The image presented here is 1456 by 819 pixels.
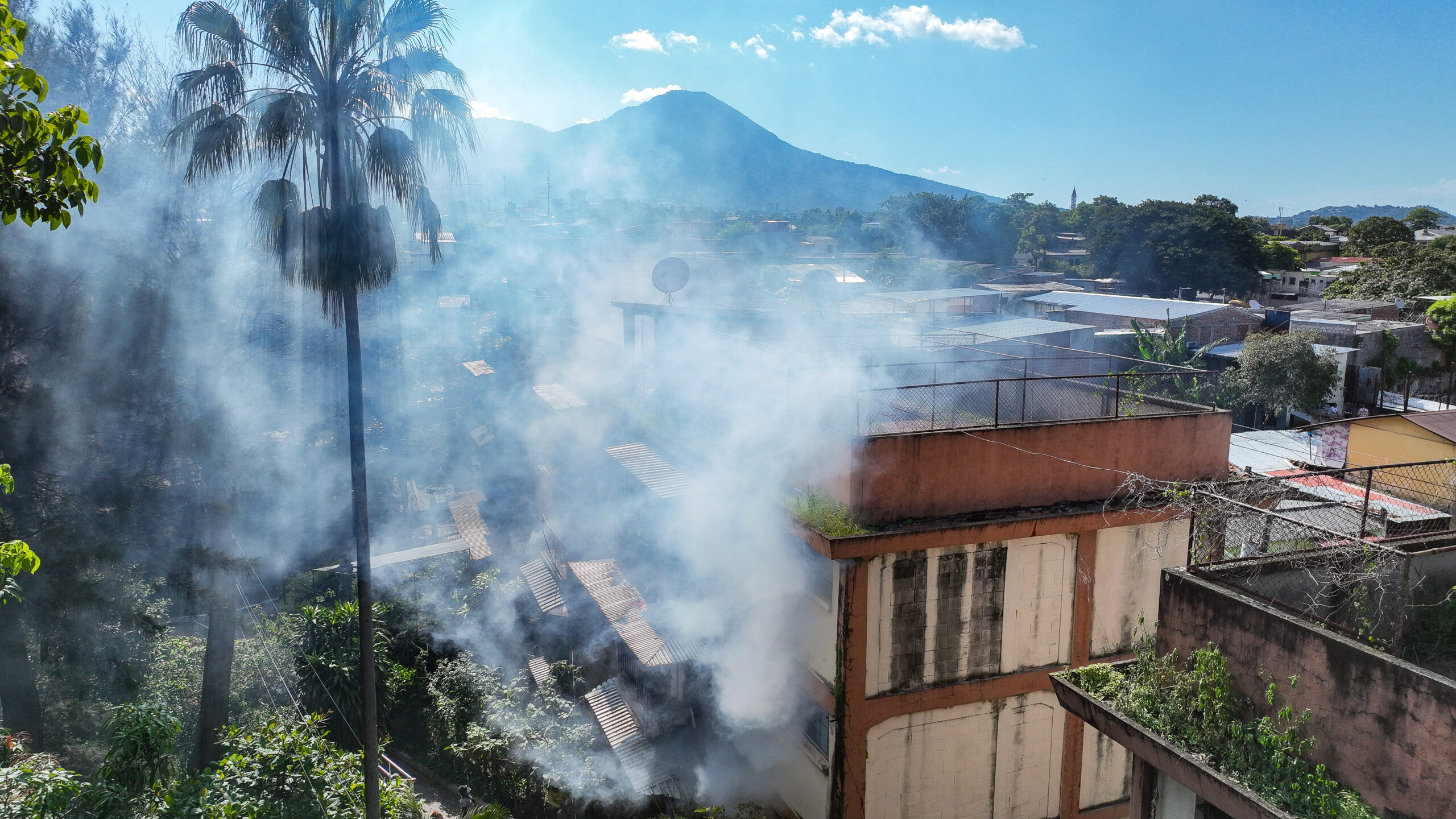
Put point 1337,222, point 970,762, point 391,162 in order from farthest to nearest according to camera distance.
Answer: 1. point 1337,222
2. point 970,762
3. point 391,162

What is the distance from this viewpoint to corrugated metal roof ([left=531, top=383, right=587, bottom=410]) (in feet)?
55.4

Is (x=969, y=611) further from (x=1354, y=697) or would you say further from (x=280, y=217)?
(x=280, y=217)

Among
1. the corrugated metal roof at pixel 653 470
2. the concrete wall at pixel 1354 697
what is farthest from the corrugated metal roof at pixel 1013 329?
the concrete wall at pixel 1354 697

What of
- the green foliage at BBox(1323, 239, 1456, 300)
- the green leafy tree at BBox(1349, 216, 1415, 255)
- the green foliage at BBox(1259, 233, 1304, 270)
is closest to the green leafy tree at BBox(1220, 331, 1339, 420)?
the green foliage at BBox(1323, 239, 1456, 300)

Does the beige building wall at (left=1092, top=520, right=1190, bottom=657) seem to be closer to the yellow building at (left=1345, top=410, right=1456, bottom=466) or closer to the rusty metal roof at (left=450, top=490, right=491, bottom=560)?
the yellow building at (left=1345, top=410, right=1456, bottom=466)

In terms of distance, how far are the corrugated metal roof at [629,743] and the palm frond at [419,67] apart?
8690mm

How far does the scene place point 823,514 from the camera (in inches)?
358

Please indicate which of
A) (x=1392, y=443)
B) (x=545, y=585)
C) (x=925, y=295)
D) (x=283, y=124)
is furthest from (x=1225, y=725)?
(x=925, y=295)

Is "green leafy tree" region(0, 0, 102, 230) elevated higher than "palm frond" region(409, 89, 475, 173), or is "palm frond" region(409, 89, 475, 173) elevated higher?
"palm frond" region(409, 89, 475, 173)

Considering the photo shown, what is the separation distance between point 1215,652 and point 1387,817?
1.28 m

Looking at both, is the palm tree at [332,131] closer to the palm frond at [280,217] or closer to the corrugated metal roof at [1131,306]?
the palm frond at [280,217]

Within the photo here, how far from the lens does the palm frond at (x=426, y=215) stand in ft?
28.3

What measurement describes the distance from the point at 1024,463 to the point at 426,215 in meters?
7.51

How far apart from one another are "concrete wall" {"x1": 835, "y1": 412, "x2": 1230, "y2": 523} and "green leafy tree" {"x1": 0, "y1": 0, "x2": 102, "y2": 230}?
7118mm
